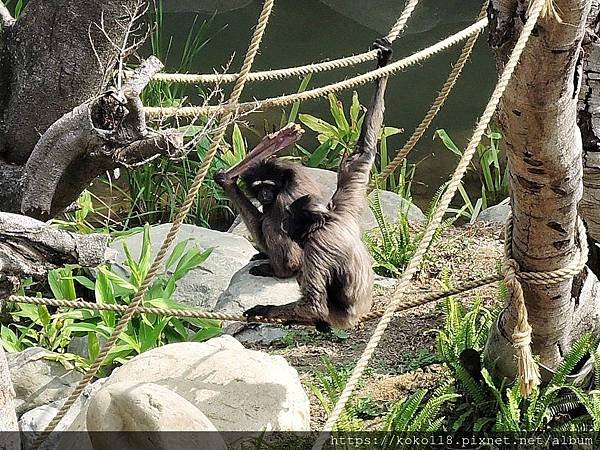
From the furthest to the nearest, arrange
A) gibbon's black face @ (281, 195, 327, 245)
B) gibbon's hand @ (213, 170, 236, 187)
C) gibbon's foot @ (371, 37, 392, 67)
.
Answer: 1. gibbon's hand @ (213, 170, 236, 187)
2. gibbon's black face @ (281, 195, 327, 245)
3. gibbon's foot @ (371, 37, 392, 67)

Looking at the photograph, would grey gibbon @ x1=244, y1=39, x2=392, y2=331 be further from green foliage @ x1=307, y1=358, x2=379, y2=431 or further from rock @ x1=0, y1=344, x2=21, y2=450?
rock @ x1=0, y1=344, x2=21, y2=450

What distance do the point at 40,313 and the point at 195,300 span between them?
0.92m

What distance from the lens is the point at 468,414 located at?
305 centimetres

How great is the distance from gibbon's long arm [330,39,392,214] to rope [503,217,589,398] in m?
0.88

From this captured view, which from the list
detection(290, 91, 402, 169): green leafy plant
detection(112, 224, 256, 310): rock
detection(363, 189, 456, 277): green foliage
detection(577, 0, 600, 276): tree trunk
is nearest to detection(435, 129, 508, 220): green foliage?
detection(290, 91, 402, 169): green leafy plant

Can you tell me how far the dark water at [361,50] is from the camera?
805 cm

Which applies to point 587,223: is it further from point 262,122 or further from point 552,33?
point 262,122

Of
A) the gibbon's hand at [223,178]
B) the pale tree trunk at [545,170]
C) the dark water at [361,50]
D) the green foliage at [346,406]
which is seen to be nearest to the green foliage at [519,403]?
the pale tree trunk at [545,170]

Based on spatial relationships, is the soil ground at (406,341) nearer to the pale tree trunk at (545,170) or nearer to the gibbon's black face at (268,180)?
the pale tree trunk at (545,170)

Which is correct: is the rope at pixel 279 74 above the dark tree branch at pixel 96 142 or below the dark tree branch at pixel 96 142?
above

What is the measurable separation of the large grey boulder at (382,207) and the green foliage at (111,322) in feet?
2.69

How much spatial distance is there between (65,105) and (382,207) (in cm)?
303

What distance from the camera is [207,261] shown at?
5195 mm

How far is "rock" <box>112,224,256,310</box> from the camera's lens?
4978mm
